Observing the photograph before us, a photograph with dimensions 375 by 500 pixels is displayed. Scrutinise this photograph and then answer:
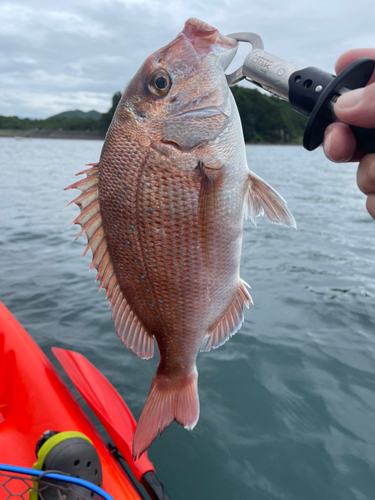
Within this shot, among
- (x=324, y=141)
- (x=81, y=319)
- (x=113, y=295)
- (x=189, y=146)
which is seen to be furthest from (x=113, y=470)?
(x=81, y=319)

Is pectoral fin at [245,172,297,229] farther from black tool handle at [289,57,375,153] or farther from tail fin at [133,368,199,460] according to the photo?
tail fin at [133,368,199,460]

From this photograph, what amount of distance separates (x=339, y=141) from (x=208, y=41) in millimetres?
724

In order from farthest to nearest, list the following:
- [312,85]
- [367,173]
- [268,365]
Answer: [268,365], [367,173], [312,85]

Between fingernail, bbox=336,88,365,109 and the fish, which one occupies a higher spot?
fingernail, bbox=336,88,365,109

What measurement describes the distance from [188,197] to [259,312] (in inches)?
181

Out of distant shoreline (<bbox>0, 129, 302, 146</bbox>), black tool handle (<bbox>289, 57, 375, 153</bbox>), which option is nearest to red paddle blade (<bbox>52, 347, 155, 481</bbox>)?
black tool handle (<bbox>289, 57, 375, 153</bbox>)

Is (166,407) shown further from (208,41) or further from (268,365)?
(268,365)

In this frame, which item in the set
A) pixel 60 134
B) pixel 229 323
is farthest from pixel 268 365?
pixel 60 134

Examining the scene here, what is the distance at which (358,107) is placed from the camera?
1091mm

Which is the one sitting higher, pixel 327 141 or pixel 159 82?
pixel 159 82

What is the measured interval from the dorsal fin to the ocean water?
2.11 meters

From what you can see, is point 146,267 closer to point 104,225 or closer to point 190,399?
point 104,225

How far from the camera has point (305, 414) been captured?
12.3 feet

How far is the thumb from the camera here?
1.07 meters
